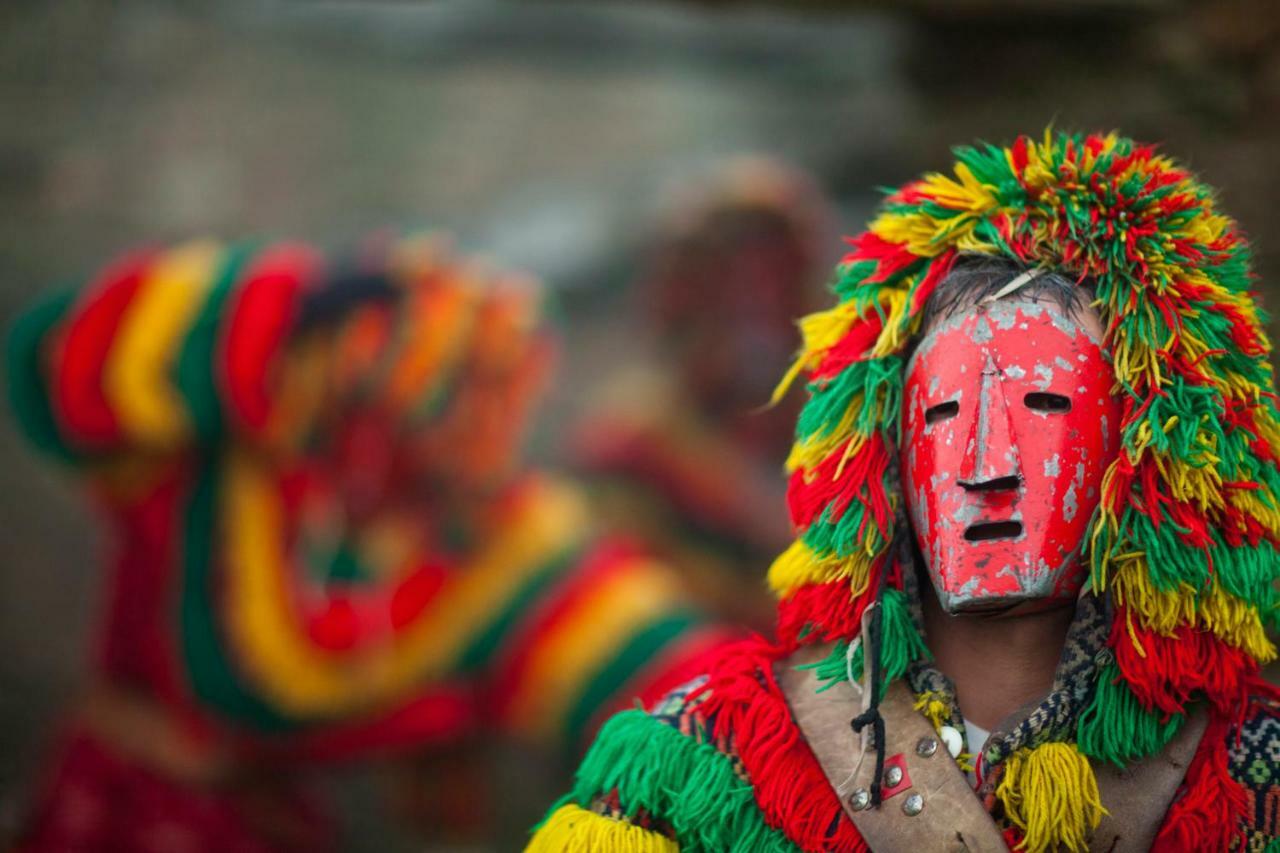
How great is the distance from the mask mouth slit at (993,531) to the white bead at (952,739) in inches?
9.0

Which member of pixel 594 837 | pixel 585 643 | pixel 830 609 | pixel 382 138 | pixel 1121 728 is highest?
pixel 382 138

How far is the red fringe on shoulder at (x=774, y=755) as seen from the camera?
1.66 metres

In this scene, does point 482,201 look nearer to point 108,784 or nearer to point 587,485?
point 587,485

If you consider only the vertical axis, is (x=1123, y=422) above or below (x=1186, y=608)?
above

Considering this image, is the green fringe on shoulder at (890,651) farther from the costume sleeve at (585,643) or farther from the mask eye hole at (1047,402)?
the costume sleeve at (585,643)

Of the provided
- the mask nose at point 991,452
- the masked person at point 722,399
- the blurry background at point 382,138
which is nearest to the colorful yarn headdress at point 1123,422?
the mask nose at point 991,452

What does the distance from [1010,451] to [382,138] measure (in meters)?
6.27

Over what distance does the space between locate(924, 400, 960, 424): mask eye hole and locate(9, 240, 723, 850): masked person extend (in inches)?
87.5

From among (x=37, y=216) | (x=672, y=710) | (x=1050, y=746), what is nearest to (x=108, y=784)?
(x=672, y=710)

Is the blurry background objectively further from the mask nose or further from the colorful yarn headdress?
the mask nose

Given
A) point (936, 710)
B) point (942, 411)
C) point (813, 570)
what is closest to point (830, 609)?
point (813, 570)

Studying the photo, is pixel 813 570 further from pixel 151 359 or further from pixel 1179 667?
pixel 151 359

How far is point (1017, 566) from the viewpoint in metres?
1.66

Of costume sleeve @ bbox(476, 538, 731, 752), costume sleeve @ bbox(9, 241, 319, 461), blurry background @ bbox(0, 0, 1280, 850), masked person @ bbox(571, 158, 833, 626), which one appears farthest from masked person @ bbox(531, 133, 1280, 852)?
masked person @ bbox(571, 158, 833, 626)
